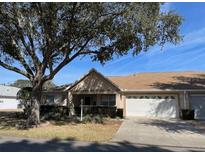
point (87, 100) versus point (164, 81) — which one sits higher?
point (164, 81)

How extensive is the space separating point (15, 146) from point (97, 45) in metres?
10.5

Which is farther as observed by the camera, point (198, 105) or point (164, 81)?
point (164, 81)

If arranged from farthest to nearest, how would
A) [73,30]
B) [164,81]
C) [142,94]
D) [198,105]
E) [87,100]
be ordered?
[87,100], [164,81], [142,94], [198,105], [73,30]

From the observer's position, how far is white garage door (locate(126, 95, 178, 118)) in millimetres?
23125

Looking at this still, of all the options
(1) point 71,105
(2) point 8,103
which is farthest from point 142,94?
(2) point 8,103

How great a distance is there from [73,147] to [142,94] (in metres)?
15.8

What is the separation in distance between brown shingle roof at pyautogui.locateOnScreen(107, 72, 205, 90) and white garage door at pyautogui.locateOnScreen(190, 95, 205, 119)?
3.23 feet

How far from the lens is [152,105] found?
23.6 m

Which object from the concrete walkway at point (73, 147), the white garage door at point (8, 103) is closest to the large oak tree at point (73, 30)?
the concrete walkway at point (73, 147)

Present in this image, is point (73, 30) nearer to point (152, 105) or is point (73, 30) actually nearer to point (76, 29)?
→ point (76, 29)

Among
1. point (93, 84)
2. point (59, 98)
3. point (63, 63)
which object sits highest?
point (63, 63)

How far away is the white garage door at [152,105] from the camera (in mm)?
23125

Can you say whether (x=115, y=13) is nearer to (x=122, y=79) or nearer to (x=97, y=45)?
(x=97, y=45)

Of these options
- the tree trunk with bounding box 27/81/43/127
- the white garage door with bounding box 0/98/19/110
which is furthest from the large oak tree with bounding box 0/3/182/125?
the white garage door with bounding box 0/98/19/110
